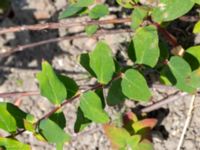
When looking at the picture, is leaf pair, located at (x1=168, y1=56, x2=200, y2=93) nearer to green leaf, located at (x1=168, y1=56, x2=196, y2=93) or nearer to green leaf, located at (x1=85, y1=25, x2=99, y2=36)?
green leaf, located at (x1=168, y1=56, x2=196, y2=93)

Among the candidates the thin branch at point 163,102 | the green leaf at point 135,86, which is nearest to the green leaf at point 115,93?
the green leaf at point 135,86

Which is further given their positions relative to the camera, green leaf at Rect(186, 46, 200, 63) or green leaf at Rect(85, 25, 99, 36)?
green leaf at Rect(85, 25, 99, 36)

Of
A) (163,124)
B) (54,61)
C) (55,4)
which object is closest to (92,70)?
(163,124)

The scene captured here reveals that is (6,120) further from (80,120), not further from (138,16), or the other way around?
(138,16)

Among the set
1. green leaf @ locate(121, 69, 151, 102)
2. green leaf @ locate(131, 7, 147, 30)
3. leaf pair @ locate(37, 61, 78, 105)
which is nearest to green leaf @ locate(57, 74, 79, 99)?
leaf pair @ locate(37, 61, 78, 105)

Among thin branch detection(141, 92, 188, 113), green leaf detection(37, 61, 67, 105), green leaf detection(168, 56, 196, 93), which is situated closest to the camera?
green leaf detection(37, 61, 67, 105)

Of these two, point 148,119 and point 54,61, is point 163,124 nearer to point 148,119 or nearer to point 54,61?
point 148,119
